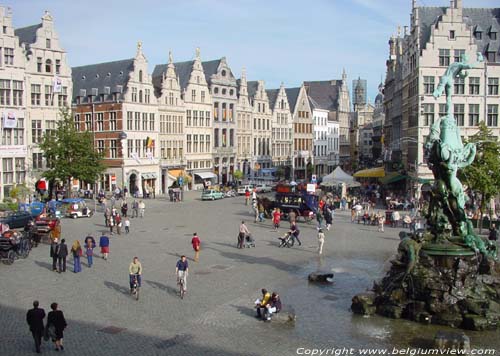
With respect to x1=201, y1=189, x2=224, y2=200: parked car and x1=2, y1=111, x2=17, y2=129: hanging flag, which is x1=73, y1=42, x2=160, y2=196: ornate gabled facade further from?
x1=2, y1=111, x2=17, y2=129: hanging flag

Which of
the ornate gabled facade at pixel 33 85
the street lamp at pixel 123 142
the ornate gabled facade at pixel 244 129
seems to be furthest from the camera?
the ornate gabled facade at pixel 244 129

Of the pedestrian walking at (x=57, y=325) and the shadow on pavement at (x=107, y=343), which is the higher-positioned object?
the pedestrian walking at (x=57, y=325)

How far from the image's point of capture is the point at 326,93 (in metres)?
118

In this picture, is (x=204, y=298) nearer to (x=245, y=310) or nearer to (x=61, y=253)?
(x=245, y=310)

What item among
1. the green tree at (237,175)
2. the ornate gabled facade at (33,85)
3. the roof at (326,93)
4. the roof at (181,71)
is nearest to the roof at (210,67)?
the roof at (181,71)

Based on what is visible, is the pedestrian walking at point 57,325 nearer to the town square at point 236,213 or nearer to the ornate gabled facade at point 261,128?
the town square at point 236,213

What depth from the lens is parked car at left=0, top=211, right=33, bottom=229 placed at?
35.0m

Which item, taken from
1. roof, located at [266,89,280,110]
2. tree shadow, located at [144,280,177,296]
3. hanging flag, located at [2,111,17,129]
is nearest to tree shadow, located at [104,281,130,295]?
tree shadow, located at [144,280,177,296]

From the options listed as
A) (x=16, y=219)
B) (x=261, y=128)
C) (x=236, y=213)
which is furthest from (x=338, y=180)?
(x=261, y=128)

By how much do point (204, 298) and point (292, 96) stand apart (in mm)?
82073

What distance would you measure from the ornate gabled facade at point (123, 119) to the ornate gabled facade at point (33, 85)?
655 cm

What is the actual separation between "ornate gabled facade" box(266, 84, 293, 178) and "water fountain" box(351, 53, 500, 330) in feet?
231

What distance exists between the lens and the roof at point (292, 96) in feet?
325

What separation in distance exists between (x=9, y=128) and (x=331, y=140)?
71419 mm
